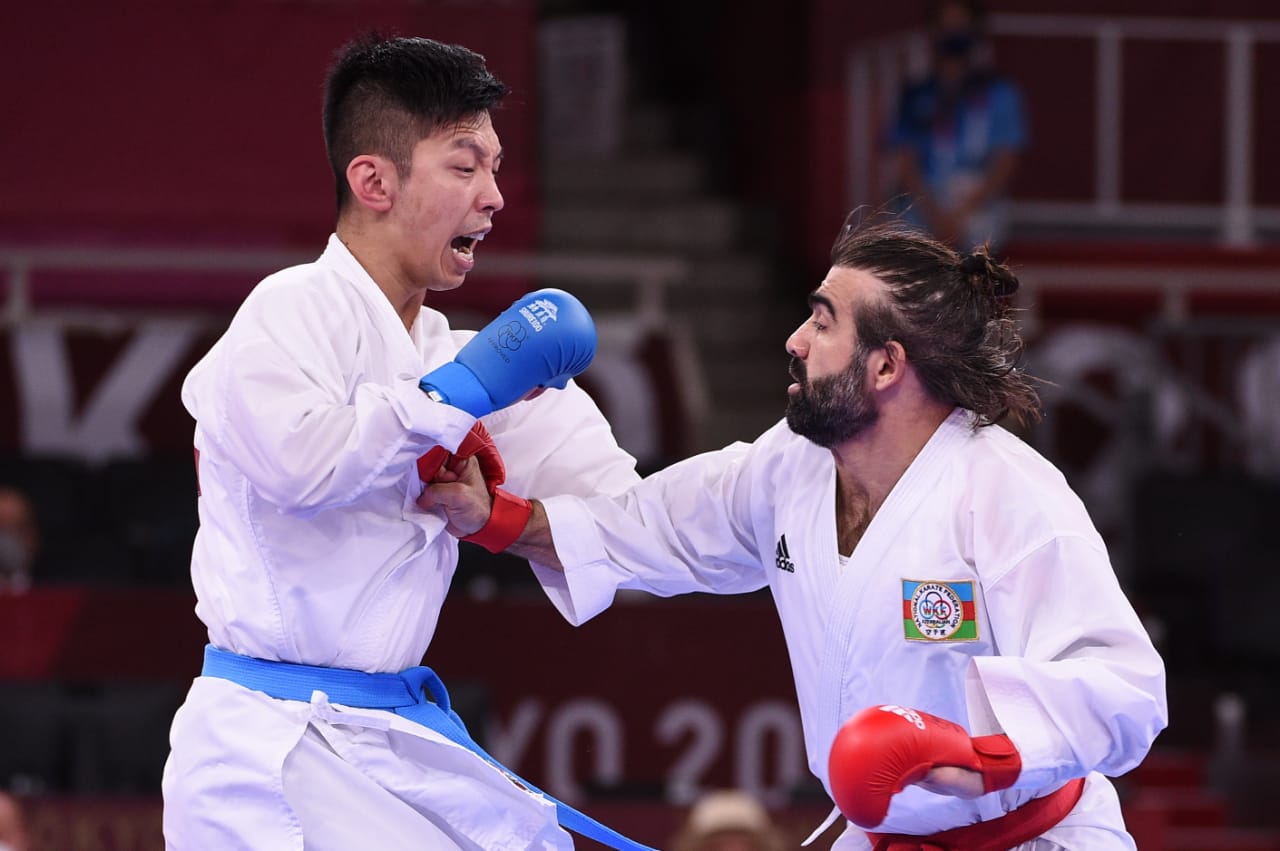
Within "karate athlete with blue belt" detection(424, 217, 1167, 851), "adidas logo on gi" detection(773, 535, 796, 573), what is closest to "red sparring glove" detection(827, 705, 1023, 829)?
"karate athlete with blue belt" detection(424, 217, 1167, 851)

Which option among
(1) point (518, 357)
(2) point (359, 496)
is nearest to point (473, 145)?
(1) point (518, 357)

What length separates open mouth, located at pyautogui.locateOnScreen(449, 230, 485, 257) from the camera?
364 cm

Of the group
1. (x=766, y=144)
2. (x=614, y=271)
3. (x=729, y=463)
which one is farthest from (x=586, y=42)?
(x=729, y=463)

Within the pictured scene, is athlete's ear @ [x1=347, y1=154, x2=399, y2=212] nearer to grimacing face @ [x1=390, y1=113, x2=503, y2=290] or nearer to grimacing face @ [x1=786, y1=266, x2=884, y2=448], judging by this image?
grimacing face @ [x1=390, y1=113, x2=503, y2=290]

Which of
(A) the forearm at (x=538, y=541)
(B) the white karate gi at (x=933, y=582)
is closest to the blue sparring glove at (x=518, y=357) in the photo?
(A) the forearm at (x=538, y=541)

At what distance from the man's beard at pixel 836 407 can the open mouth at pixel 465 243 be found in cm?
70

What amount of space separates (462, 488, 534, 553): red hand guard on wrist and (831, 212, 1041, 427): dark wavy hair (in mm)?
783

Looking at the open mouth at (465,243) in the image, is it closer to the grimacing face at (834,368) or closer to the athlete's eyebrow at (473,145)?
the athlete's eyebrow at (473,145)

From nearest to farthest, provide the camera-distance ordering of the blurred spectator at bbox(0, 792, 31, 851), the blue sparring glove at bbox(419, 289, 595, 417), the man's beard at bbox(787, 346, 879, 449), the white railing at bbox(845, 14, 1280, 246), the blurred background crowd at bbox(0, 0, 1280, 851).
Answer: the blue sparring glove at bbox(419, 289, 595, 417) → the man's beard at bbox(787, 346, 879, 449) → the blurred spectator at bbox(0, 792, 31, 851) → the blurred background crowd at bbox(0, 0, 1280, 851) → the white railing at bbox(845, 14, 1280, 246)

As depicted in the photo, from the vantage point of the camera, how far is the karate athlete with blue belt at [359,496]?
330 centimetres

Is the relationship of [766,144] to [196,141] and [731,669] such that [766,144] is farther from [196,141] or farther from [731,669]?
[731,669]

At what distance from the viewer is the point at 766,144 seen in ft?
41.4

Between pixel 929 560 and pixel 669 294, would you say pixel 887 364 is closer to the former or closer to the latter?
pixel 929 560

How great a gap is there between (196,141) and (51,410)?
169cm
